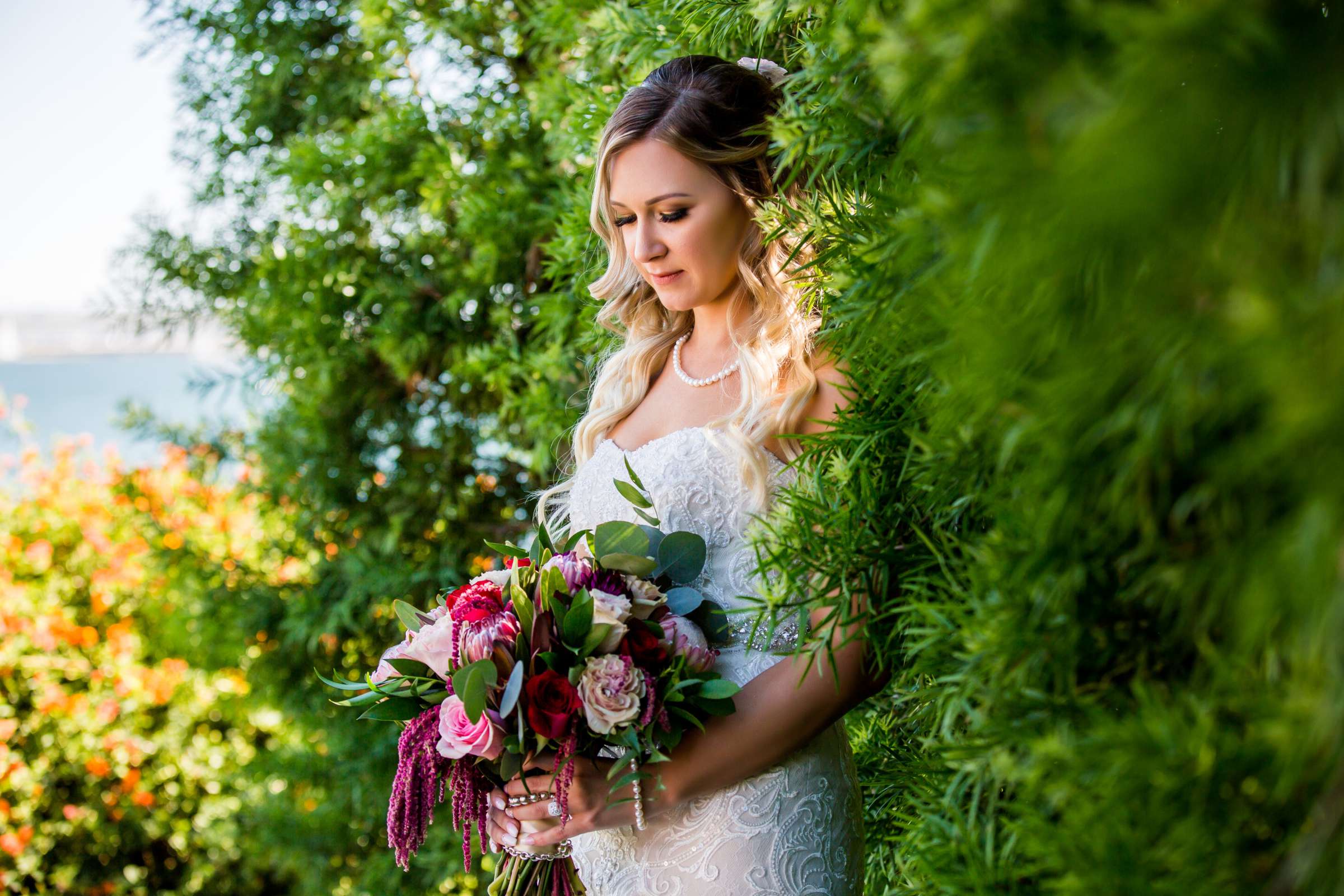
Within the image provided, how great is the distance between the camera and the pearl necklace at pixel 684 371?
74.6 inches

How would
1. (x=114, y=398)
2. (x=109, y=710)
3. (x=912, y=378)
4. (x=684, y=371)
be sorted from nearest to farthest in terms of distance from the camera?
(x=912, y=378) < (x=684, y=371) < (x=109, y=710) < (x=114, y=398)

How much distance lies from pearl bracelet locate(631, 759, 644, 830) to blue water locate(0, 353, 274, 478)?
227cm

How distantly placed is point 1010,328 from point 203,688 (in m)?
4.34

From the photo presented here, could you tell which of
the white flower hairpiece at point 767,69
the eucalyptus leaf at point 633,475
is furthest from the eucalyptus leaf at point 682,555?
the white flower hairpiece at point 767,69

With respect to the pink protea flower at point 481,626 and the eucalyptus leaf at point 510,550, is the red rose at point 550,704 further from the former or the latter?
the eucalyptus leaf at point 510,550

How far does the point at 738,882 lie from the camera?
1.60 m

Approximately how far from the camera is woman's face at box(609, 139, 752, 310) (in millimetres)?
1742

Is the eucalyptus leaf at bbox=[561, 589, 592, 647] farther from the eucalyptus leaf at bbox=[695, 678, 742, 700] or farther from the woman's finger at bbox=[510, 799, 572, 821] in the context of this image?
the woman's finger at bbox=[510, 799, 572, 821]

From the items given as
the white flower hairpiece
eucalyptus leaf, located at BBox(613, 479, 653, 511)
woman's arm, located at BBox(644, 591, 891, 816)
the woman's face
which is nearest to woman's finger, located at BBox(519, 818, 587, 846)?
woman's arm, located at BBox(644, 591, 891, 816)

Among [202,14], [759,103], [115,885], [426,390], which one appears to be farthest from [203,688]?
[759,103]

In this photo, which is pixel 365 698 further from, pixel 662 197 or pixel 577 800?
pixel 662 197

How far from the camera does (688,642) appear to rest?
1.55m

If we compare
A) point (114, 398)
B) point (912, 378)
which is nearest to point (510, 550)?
point (912, 378)

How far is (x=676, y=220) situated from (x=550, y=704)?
89cm
